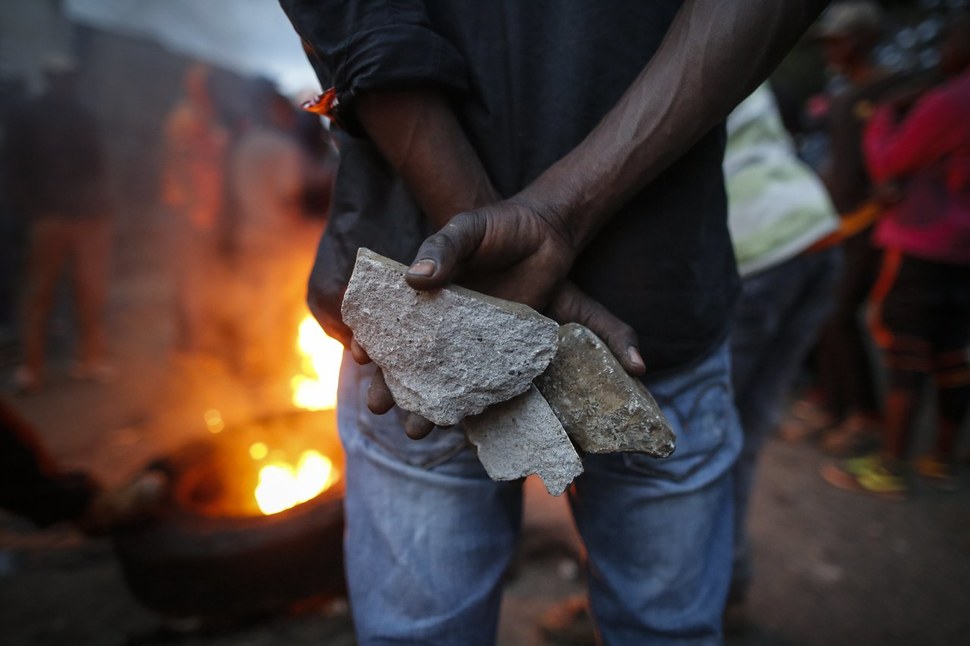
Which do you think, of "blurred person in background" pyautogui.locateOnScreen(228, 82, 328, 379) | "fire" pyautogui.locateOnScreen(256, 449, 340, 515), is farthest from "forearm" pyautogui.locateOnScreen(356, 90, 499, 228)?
"blurred person in background" pyautogui.locateOnScreen(228, 82, 328, 379)

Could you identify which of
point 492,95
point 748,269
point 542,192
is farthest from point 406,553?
point 748,269

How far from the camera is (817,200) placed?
2.00m

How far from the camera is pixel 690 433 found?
4.01 ft

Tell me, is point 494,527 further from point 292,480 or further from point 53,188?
point 53,188

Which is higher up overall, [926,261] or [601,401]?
[601,401]

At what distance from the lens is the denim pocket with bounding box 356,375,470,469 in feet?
3.81

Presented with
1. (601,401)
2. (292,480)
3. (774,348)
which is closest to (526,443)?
(601,401)

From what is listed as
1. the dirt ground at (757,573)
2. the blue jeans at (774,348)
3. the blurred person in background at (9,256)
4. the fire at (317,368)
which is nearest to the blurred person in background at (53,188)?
the dirt ground at (757,573)

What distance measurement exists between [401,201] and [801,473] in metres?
3.85

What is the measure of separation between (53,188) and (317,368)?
3000mm

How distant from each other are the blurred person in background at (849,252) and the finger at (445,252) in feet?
12.8

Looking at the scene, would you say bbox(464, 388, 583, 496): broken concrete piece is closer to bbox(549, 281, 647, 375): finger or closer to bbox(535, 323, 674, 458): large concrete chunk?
bbox(535, 323, 674, 458): large concrete chunk

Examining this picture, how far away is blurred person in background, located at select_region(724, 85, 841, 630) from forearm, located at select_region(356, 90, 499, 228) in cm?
125

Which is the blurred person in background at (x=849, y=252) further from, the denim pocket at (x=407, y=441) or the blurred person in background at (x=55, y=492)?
the blurred person in background at (x=55, y=492)
